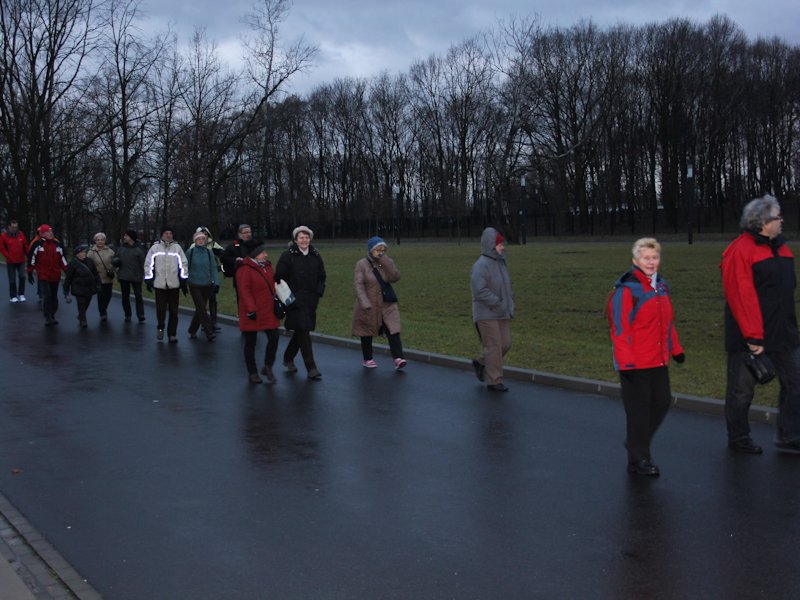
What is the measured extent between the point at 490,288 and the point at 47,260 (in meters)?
10.5

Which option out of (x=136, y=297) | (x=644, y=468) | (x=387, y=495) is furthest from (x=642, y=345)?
(x=136, y=297)

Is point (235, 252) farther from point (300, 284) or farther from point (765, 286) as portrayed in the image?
point (765, 286)

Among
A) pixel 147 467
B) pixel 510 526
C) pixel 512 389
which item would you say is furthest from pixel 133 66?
pixel 510 526

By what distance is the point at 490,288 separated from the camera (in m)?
9.65

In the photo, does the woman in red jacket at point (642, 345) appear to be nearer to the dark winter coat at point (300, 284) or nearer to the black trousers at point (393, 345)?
the dark winter coat at point (300, 284)

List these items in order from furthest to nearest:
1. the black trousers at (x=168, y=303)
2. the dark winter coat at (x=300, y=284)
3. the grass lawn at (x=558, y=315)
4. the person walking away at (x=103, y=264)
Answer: the person walking away at (x=103, y=264)
the black trousers at (x=168, y=303)
the grass lawn at (x=558, y=315)
the dark winter coat at (x=300, y=284)

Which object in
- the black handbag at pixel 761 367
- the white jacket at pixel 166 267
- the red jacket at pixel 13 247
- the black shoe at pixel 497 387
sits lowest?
the black shoe at pixel 497 387

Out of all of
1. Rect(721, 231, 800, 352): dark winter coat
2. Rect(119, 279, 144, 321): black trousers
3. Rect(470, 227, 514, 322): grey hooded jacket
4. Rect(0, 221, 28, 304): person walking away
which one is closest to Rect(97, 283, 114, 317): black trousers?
Rect(119, 279, 144, 321): black trousers

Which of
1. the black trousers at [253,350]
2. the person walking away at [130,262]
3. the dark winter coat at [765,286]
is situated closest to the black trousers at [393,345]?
the black trousers at [253,350]

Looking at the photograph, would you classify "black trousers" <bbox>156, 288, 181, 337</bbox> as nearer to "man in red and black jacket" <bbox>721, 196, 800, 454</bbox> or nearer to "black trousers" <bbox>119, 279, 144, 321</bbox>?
"black trousers" <bbox>119, 279, 144, 321</bbox>

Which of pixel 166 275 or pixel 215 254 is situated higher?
pixel 215 254

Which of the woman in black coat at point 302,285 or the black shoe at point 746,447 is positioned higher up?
the woman in black coat at point 302,285

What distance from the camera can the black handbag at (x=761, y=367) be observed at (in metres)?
6.60

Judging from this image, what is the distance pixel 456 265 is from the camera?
108 feet
